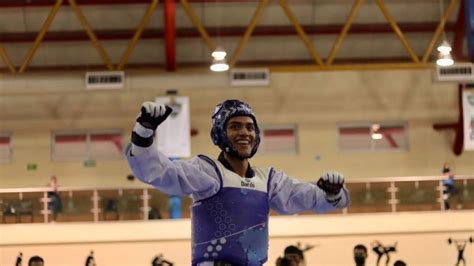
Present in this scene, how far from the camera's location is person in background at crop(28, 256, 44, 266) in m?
19.4

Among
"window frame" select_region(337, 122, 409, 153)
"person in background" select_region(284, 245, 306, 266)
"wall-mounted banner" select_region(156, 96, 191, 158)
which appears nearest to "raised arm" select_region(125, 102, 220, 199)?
"person in background" select_region(284, 245, 306, 266)

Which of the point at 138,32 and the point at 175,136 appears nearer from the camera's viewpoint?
the point at 175,136

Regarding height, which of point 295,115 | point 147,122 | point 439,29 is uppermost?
point 439,29

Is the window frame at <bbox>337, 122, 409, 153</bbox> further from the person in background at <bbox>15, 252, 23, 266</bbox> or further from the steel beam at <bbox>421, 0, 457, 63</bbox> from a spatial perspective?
the person in background at <bbox>15, 252, 23, 266</bbox>

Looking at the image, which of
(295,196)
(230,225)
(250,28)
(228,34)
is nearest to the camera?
(230,225)

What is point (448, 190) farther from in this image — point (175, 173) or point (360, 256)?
point (175, 173)

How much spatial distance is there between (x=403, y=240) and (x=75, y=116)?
958 centimetres

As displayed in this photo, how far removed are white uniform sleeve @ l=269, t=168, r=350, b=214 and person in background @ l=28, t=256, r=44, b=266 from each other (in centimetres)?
1462

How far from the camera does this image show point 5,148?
24406 mm

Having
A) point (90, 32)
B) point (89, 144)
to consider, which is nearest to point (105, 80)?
point (90, 32)

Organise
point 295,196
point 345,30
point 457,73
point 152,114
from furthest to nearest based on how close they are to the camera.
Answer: point 345,30 < point 457,73 < point 295,196 < point 152,114

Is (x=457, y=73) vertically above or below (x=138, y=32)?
below

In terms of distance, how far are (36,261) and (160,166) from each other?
15493 mm

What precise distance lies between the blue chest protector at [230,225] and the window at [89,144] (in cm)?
1934
